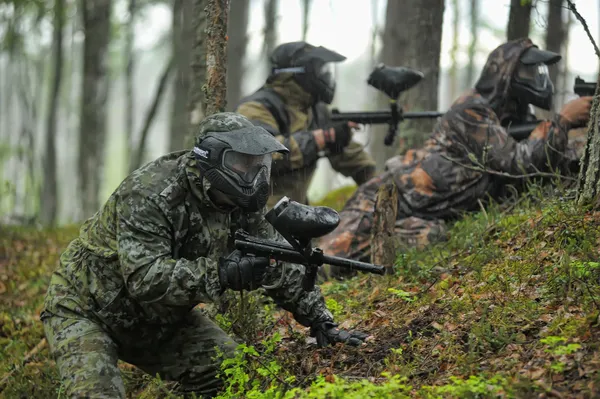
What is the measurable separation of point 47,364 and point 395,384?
3995 mm

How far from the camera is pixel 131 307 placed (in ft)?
16.2

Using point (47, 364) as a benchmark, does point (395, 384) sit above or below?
above

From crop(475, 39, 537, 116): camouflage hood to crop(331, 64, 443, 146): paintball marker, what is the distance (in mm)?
746

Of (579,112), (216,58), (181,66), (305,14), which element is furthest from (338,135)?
(305,14)

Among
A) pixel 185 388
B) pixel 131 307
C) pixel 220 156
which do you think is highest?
pixel 220 156

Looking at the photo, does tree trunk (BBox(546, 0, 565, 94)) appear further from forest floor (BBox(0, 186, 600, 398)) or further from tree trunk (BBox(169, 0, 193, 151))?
Result: tree trunk (BBox(169, 0, 193, 151))

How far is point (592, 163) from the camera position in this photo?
18.4 feet

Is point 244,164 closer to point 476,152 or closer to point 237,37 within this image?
point 476,152

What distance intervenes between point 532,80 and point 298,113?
2.81m

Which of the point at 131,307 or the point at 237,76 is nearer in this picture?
the point at 131,307

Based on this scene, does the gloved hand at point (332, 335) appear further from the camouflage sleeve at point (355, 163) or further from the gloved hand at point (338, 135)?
the camouflage sleeve at point (355, 163)

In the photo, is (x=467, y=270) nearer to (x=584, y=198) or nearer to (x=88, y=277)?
(x=584, y=198)

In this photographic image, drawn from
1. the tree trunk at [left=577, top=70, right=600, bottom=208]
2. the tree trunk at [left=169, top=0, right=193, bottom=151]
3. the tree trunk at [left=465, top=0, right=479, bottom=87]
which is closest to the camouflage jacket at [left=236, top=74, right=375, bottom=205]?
the tree trunk at [left=577, top=70, right=600, bottom=208]

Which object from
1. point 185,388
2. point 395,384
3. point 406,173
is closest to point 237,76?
point 406,173
